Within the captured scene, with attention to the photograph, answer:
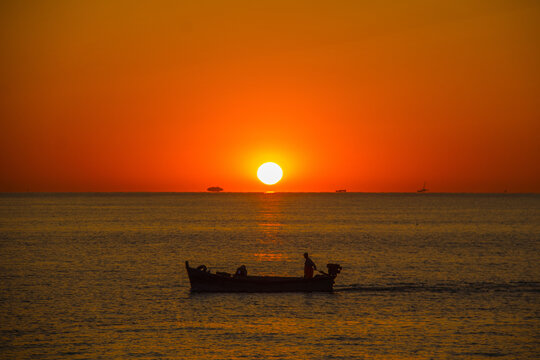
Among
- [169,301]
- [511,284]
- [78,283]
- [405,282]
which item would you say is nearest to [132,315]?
[169,301]

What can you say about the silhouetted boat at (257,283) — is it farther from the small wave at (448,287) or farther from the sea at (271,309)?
the small wave at (448,287)

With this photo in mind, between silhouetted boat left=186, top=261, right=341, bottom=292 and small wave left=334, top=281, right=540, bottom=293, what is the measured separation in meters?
2.30

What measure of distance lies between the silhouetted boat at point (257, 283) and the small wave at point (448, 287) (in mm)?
2297

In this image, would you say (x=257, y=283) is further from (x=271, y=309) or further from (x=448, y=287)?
(x=448, y=287)

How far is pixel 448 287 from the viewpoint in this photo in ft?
151

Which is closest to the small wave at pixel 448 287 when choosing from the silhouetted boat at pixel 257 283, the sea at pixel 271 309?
the sea at pixel 271 309

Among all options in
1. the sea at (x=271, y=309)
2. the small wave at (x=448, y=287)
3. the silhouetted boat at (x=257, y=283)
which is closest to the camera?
the sea at (x=271, y=309)

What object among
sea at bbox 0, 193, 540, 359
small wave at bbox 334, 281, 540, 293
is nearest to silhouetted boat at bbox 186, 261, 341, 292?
sea at bbox 0, 193, 540, 359

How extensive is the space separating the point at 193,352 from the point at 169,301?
1230cm

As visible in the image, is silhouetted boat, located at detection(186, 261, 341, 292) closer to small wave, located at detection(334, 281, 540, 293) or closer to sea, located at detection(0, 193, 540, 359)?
sea, located at detection(0, 193, 540, 359)

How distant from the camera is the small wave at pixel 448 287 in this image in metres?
44.4

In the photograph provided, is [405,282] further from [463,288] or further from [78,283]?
[78,283]

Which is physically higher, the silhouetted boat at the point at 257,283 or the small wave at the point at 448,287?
the silhouetted boat at the point at 257,283

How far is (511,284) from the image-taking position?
4738 centimetres
